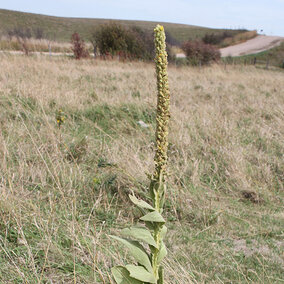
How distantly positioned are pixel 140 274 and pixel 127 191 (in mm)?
2103

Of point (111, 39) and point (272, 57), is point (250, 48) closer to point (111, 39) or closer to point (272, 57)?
point (272, 57)

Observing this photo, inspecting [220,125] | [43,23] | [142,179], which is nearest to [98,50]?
[220,125]

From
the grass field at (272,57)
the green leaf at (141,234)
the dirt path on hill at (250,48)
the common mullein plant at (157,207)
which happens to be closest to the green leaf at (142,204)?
the common mullein plant at (157,207)

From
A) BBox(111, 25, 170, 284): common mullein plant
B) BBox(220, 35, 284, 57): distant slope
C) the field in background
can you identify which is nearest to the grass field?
the field in background

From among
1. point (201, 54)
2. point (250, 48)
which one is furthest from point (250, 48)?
point (201, 54)

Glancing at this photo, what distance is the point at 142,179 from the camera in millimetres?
3428

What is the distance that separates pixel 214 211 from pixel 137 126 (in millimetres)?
2512

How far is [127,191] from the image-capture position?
3.31m

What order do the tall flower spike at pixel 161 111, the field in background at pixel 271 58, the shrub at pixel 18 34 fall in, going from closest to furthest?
the tall flower spike at pixel 161 111 < the shrub at pixel 18 34 < the field in background at pixel 271 58

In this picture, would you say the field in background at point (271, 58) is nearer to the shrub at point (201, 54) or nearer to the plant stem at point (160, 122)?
the shrub at point (201, 54)

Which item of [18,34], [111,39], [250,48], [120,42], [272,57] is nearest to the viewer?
[120,42]

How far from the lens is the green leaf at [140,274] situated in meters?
1.20

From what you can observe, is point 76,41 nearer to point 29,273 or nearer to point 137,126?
point 137,126

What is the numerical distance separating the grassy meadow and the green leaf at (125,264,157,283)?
37 cm
